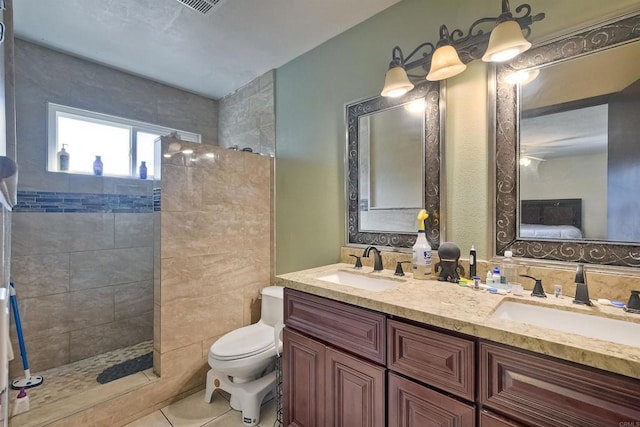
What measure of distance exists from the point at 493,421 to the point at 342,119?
68.6 inches

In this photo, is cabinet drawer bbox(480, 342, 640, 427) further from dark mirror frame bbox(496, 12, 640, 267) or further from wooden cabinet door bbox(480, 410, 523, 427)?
dark mirror frame bbox(496, 12, 640, 267)

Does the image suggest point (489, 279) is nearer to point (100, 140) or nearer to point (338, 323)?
point (338, 323)

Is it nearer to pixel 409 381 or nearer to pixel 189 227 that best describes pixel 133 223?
pixel 189 227

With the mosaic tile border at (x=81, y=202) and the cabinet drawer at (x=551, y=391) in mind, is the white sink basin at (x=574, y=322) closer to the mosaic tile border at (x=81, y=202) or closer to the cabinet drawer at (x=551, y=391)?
the cabinet drawer at (x=551, y=391)

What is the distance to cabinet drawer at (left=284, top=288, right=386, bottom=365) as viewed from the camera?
110 cm

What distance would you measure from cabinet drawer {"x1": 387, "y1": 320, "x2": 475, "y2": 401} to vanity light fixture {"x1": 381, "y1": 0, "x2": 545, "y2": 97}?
1186mm

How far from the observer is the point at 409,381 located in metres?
1.00

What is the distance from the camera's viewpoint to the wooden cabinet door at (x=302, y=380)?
128cm

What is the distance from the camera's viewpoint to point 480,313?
0.94m

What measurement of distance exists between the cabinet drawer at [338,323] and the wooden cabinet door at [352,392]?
0.05 metres

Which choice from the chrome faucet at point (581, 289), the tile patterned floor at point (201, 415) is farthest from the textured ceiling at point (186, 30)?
the tile patterned floor at point (201, 415)

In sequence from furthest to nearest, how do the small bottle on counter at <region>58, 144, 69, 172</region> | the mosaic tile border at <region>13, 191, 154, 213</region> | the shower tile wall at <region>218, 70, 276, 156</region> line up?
the shower tile wall at <region>218, 70, 276, 156</region>
the small bottle on counter at <region>58, 144, 69, 172</region>
the mosaic tile border at <region>13, 191, 154, 213</region>

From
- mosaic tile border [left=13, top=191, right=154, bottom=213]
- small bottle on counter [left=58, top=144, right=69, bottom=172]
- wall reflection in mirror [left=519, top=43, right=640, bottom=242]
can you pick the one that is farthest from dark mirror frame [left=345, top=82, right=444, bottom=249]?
small bottle on counter [left=58, top=144, right=69, bottom=172]

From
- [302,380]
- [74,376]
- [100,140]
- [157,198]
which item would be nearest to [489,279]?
[302,380]
